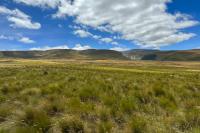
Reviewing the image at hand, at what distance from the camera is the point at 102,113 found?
6426mm

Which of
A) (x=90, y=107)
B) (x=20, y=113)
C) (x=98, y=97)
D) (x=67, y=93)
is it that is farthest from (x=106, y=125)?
(x=67, y=93)

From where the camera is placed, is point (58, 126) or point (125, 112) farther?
point (125, 112)

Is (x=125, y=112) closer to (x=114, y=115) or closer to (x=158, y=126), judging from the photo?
(x=114, y=115)

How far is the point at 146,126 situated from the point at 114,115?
1500mm

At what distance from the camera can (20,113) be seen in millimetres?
6188

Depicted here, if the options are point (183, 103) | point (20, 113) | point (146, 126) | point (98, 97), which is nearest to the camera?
point (146, 126)

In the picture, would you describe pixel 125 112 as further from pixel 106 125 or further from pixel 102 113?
pixel 106 125

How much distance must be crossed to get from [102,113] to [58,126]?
1.41 meters

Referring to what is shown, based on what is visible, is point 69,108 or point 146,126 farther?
point 69,108

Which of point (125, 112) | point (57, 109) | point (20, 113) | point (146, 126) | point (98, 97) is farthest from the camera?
point (98, 97)

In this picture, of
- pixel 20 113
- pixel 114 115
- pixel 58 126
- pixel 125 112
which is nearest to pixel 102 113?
pixel 114 115

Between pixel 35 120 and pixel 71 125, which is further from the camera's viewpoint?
pixel 35 120

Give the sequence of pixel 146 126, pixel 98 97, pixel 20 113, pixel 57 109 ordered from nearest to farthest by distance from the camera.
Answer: pixel 146 126 → pixel 20 113 → pixel 57 109 → pixel 98 97

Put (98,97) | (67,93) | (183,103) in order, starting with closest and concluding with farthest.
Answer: (183,103) → (98,97) → (67,93)
